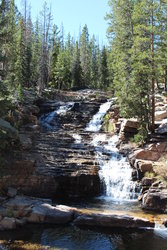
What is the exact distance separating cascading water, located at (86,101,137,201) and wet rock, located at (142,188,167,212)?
1628 mm

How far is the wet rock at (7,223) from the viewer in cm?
1133

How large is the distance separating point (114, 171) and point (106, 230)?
6.24m

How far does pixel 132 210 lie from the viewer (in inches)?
547

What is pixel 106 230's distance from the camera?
38.6 feet

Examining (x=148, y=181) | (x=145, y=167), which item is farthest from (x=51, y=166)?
(x=148, y=181)

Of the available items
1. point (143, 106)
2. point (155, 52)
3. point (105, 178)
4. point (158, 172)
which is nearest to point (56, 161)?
point (105, 178)

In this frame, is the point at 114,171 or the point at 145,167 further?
the point at 114,171

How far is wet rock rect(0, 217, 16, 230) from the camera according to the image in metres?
11.3

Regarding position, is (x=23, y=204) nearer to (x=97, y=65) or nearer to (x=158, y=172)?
(x=158, y=172)

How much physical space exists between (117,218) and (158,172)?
519 cm

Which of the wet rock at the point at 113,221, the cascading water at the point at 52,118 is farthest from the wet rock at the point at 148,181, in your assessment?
the cascading water at the point at 52,118

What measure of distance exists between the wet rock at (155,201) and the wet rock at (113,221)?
2.16m

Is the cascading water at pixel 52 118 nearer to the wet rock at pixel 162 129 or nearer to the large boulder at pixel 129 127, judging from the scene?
the large boulder at pixel 129 127

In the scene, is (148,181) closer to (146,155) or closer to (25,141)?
(146,155)
